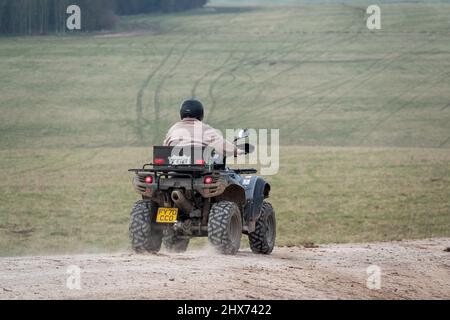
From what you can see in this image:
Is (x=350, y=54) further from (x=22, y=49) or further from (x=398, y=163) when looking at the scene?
(x=398, y=163)

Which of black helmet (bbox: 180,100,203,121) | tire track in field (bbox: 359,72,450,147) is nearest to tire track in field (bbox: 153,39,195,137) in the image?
tire track in field (bbox: 359,72,450,147)

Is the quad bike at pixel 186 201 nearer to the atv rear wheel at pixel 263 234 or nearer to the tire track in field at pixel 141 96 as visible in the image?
the atv rear wheel at pixel 263 234

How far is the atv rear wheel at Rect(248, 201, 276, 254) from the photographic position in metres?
16.2

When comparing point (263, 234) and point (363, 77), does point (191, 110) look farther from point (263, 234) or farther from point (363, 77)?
point (363, 77)

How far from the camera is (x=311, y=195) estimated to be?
1275 inches

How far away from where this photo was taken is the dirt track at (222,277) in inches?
438

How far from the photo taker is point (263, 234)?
16.2 m

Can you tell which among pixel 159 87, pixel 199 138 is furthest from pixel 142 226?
pixel 159 87

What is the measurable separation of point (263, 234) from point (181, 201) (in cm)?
199

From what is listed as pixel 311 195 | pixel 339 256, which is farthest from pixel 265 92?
pixel 339 256

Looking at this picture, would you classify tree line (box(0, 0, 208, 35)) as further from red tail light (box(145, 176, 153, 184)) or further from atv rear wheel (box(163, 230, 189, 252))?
red tail light (box(145, 176, 153, 184))

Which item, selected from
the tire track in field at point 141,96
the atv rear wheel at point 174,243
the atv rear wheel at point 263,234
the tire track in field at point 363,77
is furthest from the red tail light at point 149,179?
the tire track in field at point 363,77
